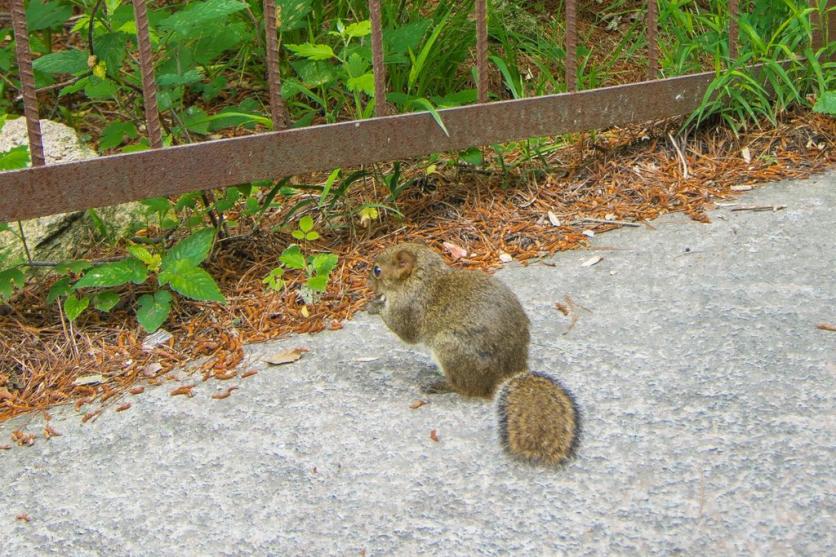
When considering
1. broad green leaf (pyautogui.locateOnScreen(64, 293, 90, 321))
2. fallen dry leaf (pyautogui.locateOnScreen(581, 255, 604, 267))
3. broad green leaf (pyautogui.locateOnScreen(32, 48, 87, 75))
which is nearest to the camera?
broad green leaf (pyautogui.locateOnScreen(64, 293, 90, 321))

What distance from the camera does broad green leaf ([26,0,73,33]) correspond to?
4027 mm

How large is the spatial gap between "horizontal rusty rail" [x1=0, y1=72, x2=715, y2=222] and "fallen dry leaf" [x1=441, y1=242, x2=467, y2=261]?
40cm

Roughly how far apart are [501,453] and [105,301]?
1.75m

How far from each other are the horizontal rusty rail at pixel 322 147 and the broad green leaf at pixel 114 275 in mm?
284

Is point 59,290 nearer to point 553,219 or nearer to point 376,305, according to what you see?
point 376,305

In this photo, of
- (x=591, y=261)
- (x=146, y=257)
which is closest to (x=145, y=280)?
(x=146, y=257)

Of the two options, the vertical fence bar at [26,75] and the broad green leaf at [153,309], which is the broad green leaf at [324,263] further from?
the vertical fence bar at [26,75]

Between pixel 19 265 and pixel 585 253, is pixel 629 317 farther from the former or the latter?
pixel 19 265

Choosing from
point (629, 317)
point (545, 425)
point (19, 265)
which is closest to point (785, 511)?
point (545, 425)

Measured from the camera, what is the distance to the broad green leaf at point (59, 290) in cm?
361

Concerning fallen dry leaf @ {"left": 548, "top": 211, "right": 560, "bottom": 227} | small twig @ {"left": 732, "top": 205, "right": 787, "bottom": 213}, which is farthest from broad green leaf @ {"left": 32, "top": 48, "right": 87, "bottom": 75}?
small twig @ {"left": 732, "top": 205, "right": 787, "bottom": 213}

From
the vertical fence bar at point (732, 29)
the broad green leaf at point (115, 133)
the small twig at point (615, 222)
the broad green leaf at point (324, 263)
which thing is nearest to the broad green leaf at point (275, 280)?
the broad green leaf at point (324, 263)

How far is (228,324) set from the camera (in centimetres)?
359

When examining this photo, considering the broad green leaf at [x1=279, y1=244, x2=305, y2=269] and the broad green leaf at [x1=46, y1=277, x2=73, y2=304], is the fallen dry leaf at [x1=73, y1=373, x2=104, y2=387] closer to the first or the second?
the broad green leaf at [x1=46, y1=277, x2=73, y2=304]
